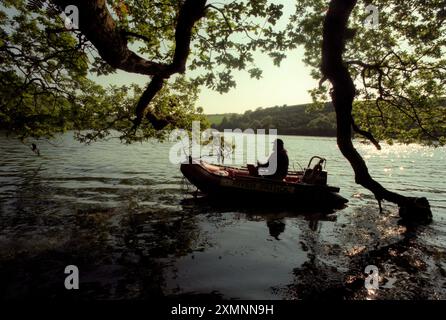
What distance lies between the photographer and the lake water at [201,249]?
641 cm

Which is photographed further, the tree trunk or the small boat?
the small boat

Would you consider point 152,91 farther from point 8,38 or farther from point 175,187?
point 175,187

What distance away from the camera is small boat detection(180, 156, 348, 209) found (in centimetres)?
1399

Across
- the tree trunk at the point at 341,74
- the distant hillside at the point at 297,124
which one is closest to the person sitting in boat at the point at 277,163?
the tree trunk at the point at 341,74

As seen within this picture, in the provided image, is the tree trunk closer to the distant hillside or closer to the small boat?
the small boat

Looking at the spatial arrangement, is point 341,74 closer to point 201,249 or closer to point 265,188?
point 201,249

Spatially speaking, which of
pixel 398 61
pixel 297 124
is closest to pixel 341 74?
pixel 398 61

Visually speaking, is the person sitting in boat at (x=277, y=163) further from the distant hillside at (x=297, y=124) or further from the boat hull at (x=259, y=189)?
the distant hillside at (x=297, y=124)

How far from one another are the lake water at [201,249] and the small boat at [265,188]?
0.76 m

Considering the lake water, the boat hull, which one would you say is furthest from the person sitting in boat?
the lake water

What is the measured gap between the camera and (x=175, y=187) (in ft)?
62.6

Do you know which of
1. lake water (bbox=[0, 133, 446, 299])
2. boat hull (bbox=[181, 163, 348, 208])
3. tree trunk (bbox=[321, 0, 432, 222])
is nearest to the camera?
tree trunk (bbox=[321, 0, 432, 222])

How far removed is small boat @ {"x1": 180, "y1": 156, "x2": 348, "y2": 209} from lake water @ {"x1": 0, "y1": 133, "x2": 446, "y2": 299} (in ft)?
2.50
